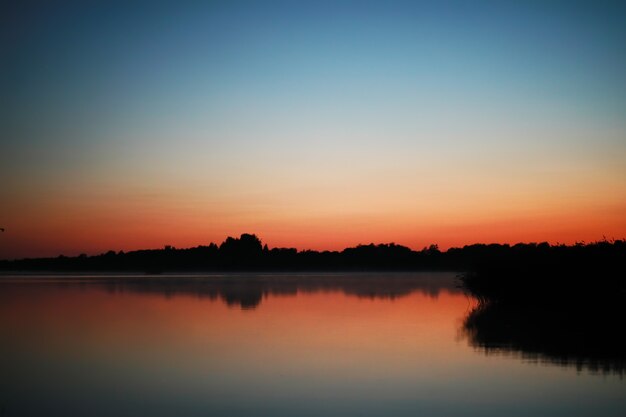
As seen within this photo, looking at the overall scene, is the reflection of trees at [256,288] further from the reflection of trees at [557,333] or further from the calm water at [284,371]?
the reflection of trees at [557,333]

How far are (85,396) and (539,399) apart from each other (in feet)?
28.4

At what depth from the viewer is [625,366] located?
15.5 metres

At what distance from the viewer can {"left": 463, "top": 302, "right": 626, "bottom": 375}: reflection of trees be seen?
55.2ft

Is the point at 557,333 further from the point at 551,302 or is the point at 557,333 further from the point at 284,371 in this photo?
the point at 284,371

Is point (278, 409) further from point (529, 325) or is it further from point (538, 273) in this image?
point (538, 273)

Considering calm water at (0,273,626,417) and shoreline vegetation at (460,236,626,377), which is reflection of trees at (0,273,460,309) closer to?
shoreline vegetation at (460,236,626,377)

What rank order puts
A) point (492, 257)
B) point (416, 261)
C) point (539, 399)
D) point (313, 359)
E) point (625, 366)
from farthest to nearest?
point (416, 261)
point (492, 257)
point (313, 359)
point (625, 366)
point (539, 399)

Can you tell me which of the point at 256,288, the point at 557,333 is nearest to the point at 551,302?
the point at 557,333

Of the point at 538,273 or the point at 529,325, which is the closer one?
the point at 529,325

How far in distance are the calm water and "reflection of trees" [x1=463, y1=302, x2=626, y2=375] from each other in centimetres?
24

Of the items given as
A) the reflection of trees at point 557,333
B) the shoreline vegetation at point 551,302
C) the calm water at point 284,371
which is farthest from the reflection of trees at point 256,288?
the reflection of trees at point 557,333

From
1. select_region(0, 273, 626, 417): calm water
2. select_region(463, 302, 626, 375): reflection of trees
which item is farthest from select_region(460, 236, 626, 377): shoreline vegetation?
select_region(0, 273, 626, 417): calm water

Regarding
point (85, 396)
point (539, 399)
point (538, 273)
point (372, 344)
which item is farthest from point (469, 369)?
point (538, 273)

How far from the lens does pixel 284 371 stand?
15.6 metres
